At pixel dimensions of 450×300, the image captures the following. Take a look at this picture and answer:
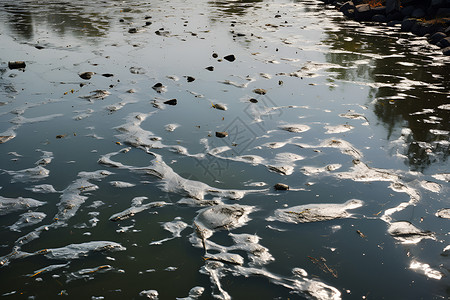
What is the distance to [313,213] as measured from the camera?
14.8 ft

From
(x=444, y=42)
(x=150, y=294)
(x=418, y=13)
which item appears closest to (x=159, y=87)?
(x=150, y=294)

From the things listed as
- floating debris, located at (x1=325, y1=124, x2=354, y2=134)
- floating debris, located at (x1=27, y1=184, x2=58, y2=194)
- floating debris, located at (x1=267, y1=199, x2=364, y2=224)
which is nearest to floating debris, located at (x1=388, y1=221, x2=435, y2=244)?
floating debris, located at (x1=267, y1=199, x2=364, y2=224)

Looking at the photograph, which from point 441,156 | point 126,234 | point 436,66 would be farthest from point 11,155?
point 436,66

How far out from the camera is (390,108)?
772cm

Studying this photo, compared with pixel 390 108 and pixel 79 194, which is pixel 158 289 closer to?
pixel 79 194

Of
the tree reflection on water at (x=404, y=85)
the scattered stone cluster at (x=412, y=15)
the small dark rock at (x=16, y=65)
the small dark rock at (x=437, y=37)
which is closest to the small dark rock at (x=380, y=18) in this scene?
the scattered stone cluster at (x=412, y=15)

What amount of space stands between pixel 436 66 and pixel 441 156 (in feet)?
19.6

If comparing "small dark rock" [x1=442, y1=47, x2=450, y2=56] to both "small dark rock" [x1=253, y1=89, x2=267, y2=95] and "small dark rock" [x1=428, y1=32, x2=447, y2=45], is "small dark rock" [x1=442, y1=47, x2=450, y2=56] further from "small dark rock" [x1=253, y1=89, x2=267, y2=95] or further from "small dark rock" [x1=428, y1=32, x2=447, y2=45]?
"small dark rock" [x1=253, y1=89, x2=267, y2=95]

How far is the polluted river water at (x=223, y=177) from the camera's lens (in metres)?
3.64

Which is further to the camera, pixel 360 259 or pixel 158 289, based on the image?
pixel 360 259

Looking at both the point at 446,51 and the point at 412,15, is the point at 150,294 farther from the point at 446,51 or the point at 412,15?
the point at 412,15

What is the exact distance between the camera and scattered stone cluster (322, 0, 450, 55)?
14.2m

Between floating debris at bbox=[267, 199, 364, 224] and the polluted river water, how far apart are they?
19 mm

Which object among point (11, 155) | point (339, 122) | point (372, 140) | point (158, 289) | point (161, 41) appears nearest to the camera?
point (158, 289)
